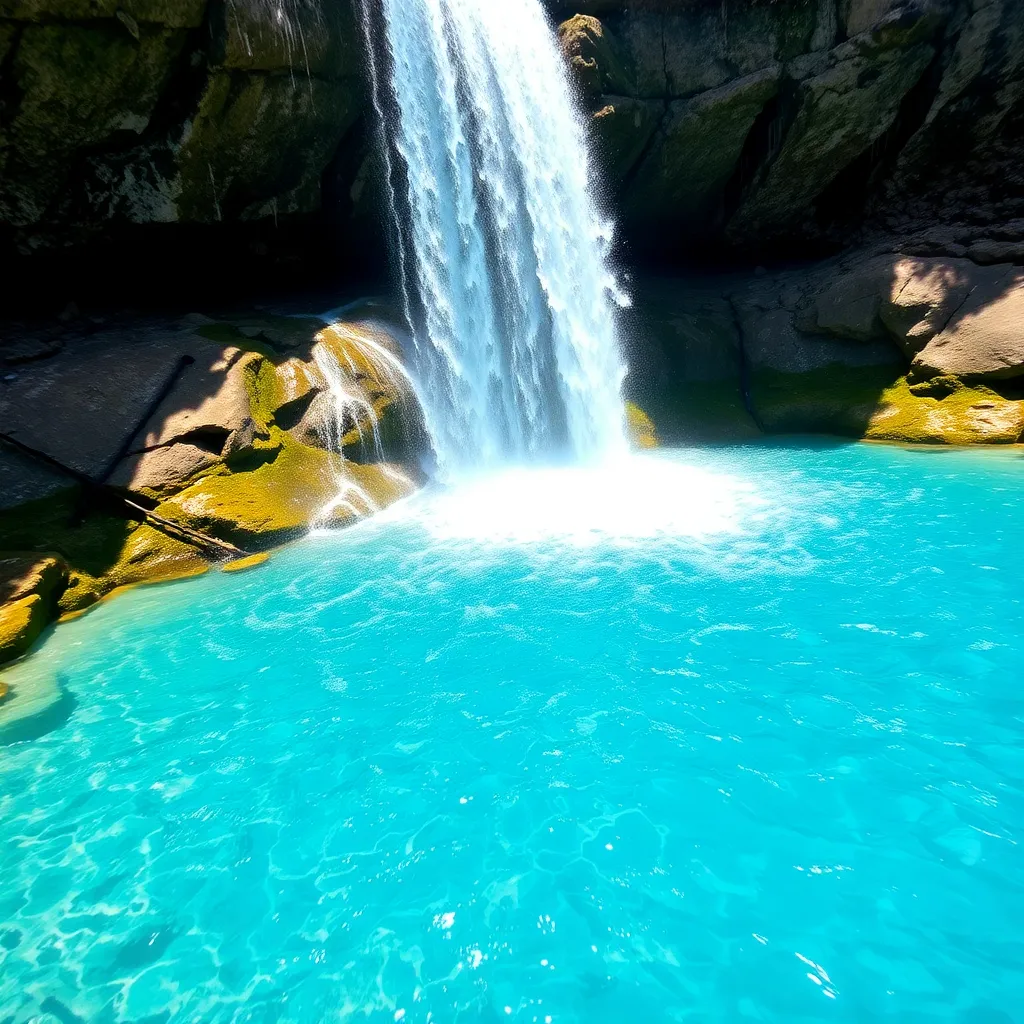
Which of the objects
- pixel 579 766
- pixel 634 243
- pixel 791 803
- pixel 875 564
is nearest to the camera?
pixel 791 803

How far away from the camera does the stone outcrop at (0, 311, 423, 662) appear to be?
9227 millimetres

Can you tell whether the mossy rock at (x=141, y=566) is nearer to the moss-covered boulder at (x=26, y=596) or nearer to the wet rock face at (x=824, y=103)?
the moss-covered boulder at (x=26, y=596)

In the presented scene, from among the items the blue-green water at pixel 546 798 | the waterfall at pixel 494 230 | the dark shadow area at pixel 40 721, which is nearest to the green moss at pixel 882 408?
the waterfall at pixel 494 230

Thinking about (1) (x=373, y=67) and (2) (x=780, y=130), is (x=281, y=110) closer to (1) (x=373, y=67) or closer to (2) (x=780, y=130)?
(1) (x=373, y=67)

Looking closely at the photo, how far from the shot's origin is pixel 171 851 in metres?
4.27

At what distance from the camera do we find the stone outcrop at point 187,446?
9.23 m

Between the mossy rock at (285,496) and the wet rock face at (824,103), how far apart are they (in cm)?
1142

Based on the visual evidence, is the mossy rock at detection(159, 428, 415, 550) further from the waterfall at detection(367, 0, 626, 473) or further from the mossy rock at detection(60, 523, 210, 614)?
the waterfall at detection(367, 0, 626, 473)

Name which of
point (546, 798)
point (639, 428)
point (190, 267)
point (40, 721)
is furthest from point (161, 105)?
point (546, 798)

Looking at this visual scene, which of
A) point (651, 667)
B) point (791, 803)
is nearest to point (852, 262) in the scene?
point (651, 667)

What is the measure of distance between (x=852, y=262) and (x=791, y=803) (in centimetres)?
1754

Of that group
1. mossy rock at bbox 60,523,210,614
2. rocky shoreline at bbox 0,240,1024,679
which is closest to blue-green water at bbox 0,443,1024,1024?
mossy rock at bbox 60,523,210,614

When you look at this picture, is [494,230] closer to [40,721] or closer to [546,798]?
[40,721]

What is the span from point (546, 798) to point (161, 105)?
14.4m
